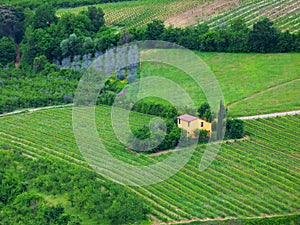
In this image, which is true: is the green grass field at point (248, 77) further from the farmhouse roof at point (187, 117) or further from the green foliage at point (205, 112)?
the farmhouse roof at point (187, 117)

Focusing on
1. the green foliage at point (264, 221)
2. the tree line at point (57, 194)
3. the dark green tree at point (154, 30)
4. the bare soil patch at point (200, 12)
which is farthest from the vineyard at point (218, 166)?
the bare soil patch at point (200, 12)

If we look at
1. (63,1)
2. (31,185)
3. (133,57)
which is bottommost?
(31,185)

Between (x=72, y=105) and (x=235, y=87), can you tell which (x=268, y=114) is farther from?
(x=72, y=105)

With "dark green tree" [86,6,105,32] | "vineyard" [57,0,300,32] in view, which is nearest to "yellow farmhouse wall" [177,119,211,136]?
"vineyard" [57,0,300,32]

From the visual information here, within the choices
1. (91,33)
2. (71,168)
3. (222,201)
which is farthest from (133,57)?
(222,201)

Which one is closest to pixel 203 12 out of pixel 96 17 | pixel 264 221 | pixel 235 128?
pixel 96 17

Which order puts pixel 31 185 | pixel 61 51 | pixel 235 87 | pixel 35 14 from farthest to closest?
→ 1. pixel 35 14
2. pixel 61 51
3. pixel 235 87
4. pixel 31 185

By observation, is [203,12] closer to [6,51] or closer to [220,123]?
[6,51]
